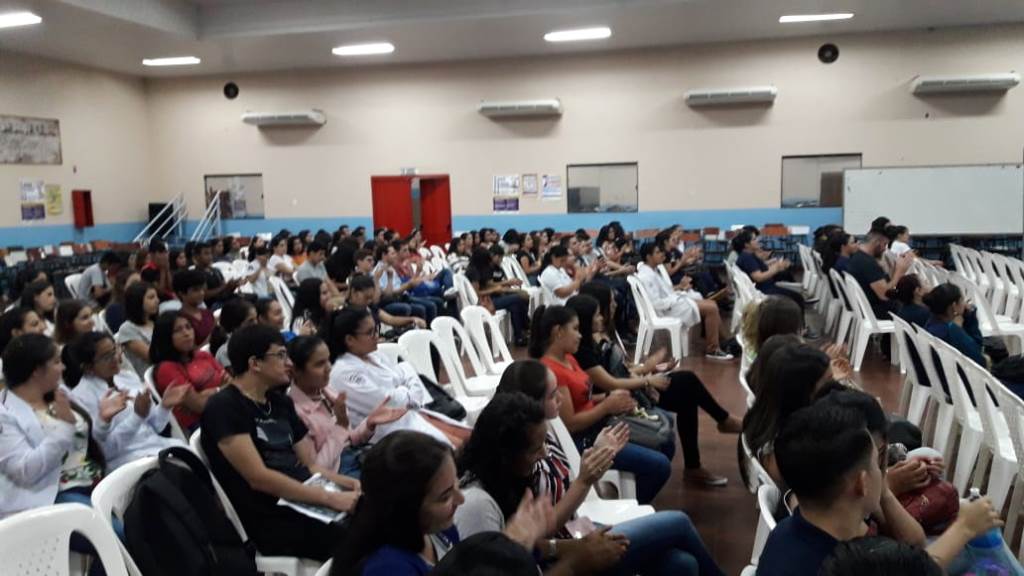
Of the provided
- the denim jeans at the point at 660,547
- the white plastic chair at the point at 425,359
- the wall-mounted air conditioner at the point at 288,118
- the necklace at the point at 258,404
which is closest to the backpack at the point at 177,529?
the necklace at the point at 258,404

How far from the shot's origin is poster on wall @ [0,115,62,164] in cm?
1161

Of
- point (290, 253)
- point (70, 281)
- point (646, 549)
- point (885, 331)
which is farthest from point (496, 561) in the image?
point (290, 253)

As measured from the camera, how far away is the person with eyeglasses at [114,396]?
2.79 meters

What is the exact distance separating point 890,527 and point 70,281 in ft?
24.7

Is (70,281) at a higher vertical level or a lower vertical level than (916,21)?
lower

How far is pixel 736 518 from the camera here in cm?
349

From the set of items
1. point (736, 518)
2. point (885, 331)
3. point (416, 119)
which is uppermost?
point (416, 119)

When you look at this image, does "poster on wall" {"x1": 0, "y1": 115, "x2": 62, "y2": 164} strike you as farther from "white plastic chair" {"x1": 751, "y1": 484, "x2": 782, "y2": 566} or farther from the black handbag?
"white plastic chair" {"x1": 751, "y1": 484, "x2": 782, "y2": 566}

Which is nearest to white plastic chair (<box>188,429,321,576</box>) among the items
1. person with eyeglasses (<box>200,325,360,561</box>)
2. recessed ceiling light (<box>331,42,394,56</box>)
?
person with eyeglasses (<box>200,325,360,561</box>)

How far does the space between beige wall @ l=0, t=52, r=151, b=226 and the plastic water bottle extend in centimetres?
1324

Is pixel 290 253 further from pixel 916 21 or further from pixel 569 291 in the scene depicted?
pixel 916 21

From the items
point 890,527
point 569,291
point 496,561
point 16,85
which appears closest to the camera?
point 496,561

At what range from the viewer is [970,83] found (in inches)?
437

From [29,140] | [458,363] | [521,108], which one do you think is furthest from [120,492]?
[29,140]
